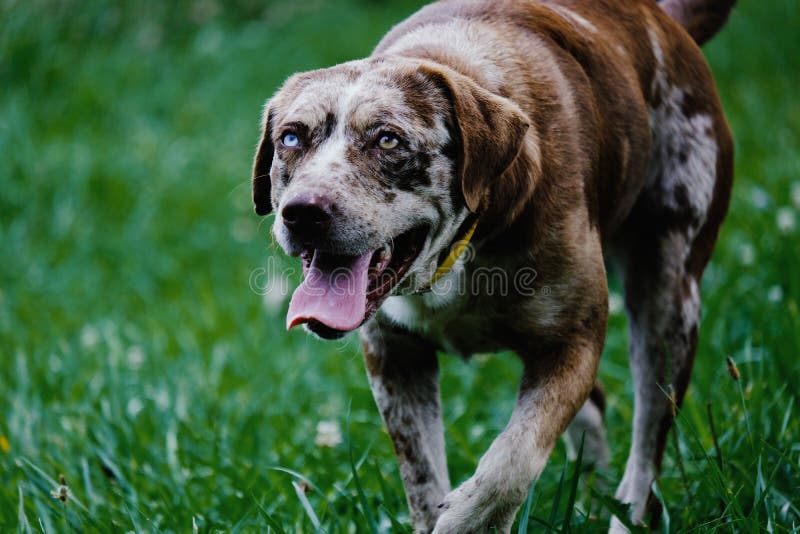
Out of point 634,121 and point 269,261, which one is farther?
point 269,261

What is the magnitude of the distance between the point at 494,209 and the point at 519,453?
668mm

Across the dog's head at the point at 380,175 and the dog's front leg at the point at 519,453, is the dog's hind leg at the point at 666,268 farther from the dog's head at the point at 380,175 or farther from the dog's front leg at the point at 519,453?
the dog's head at the point at 380,175

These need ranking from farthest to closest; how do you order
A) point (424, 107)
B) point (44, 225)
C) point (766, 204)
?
point (44, 225), point (766, 204), point (424, 107)

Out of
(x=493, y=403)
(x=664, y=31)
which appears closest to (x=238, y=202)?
(x=493, y=403)

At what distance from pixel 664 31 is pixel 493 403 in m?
1.78

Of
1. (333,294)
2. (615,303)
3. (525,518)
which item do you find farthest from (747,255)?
(333,294)

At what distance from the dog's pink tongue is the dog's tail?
2086mm

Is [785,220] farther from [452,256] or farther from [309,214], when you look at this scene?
[309,214]

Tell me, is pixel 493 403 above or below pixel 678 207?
below

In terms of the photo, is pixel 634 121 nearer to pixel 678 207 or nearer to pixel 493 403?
pixel 678 207

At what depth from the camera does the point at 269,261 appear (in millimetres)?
6617

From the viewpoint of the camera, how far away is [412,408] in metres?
3.28

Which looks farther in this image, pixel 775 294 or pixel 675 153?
pixel 775 294

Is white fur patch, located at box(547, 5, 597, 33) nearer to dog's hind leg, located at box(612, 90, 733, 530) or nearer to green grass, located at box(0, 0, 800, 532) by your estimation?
dog's hind leg, located at box(612, 90, 733, 530)
